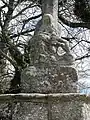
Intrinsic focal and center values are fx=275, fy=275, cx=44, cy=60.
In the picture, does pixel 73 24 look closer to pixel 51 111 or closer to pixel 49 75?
pixel 49 75

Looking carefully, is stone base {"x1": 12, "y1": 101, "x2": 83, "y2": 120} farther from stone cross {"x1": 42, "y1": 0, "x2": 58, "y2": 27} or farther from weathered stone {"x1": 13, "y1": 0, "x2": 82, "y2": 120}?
stone cross {"x1": 42, "y1": 0, "x2": 58, "y2": 27}

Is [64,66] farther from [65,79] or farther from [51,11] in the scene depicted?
[51,11]

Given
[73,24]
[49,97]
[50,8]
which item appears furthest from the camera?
[73,24]

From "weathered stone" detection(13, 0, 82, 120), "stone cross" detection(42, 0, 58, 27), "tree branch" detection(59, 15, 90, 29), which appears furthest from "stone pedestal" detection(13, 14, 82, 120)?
"tree branch" detection(59, 15, 90, 29)

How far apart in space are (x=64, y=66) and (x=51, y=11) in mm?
921

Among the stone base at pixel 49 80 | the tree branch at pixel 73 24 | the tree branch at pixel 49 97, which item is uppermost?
the tree branch at pixel 73 24

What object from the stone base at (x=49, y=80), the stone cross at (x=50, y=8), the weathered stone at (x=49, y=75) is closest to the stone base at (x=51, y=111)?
the weathered stone at (x=49, y=75)

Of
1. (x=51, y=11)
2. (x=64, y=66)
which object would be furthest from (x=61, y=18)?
(x=64, y=66)

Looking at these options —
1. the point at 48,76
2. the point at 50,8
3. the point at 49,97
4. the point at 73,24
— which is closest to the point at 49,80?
the point at 48,76

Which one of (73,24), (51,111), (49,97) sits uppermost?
(73,24)

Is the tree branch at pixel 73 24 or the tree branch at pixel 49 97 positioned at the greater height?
the tree branch at pixel 73 24

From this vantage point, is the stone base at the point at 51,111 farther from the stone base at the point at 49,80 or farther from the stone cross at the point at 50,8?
the stone cross at the point at 50,8

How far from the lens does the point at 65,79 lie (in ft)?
10.4

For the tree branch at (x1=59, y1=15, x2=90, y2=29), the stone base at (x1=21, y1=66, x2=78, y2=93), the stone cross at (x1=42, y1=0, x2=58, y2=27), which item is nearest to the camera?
the stone base at (x1=21, y1=66, x2=78, y2=93)
